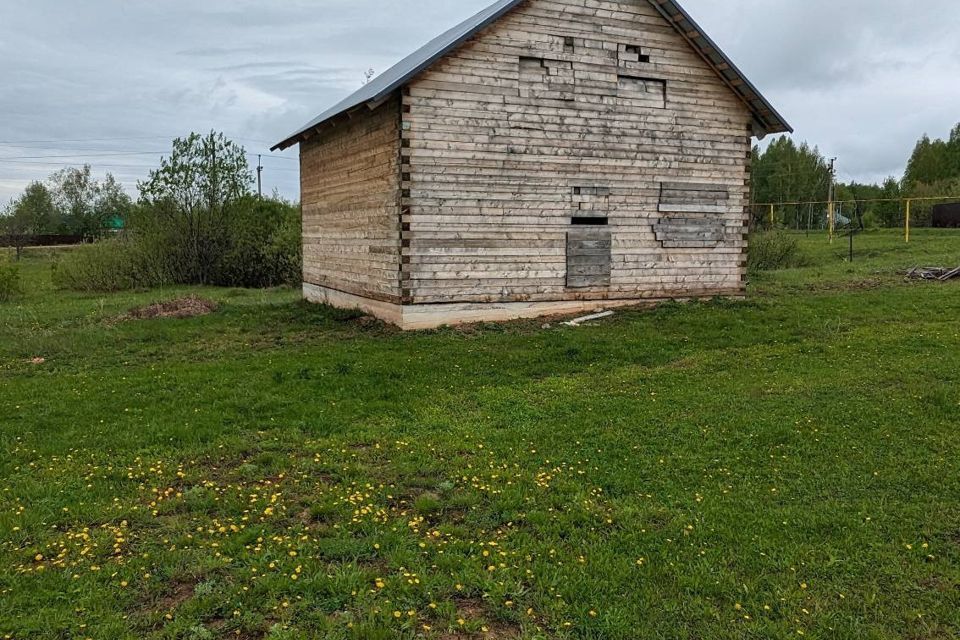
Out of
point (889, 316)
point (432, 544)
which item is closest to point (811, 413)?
point (432, 544)

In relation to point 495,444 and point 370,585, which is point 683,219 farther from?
point 370,585

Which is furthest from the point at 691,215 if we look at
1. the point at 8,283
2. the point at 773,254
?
the point at 8,283

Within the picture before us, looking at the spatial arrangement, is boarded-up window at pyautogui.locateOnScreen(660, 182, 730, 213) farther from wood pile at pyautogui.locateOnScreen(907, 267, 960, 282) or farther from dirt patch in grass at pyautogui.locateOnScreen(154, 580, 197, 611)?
dirt patch in grass at pyautogui.locateOnScreen(154, 580, 197, 611)

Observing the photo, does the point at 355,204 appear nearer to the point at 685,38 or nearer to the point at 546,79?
the point at 546,79

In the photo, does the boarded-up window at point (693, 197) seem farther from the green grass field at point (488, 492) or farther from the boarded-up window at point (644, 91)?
the green grass field at point (488, 492)

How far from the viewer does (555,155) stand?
47.9 ft

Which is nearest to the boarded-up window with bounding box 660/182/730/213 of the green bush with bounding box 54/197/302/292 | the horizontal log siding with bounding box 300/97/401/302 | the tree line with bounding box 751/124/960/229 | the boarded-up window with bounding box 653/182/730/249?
the boarded-up window with bounding box 653/182/730/249

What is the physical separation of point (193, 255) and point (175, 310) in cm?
1253

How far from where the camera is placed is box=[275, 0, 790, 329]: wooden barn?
1372 cm

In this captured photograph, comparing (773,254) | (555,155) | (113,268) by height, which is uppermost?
(555,155)

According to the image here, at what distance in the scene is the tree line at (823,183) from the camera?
60.9 m

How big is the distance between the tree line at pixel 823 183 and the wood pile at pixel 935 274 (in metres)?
40.0

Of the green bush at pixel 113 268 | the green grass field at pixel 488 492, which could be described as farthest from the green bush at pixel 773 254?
the green bush at pixel 113 268

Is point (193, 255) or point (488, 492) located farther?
point (193, 255)
